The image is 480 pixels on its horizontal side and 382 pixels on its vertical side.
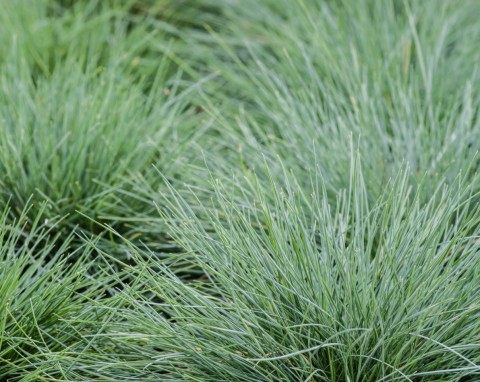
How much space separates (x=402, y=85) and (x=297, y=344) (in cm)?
107

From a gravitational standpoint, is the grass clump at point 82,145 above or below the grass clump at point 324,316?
below

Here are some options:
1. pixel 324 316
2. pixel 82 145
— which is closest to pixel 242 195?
pixel 82 145

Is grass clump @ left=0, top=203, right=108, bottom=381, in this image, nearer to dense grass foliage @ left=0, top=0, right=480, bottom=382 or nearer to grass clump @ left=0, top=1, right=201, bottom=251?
dense grass foliage @ left=0, top=0, right=480, bottom=382

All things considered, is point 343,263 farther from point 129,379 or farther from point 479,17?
point 479,17

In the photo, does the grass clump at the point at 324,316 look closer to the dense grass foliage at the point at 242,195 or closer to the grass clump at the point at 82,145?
the dense grass foliage at the point at 242,195

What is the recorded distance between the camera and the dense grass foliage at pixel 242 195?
151cm

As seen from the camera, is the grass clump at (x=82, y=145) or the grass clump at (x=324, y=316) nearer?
the grass clump at (x=324, y=316)

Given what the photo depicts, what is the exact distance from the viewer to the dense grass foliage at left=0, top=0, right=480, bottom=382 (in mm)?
1506

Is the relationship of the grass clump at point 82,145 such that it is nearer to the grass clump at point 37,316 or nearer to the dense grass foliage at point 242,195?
the dense grass foliage at point 242,195

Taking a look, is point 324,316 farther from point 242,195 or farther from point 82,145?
point 82,145

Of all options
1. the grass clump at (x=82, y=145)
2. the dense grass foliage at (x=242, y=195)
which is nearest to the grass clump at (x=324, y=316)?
the dense grass foliage at (x=242, y=195)

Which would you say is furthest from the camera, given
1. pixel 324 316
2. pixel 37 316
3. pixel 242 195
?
pixel 242 195

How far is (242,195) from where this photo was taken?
2002mm

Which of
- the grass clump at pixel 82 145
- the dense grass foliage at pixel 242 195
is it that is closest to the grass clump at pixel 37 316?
the dense grass foliage at pixel 242 195
